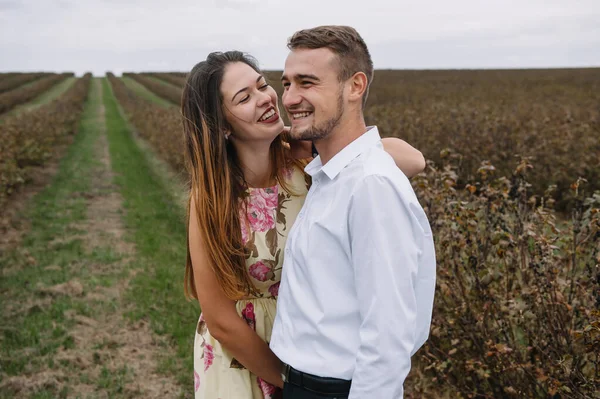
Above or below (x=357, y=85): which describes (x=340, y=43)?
above

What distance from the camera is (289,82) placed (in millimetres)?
1656

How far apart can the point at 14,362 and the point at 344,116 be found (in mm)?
4170

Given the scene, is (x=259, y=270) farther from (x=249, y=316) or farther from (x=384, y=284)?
(x=384, y=284)

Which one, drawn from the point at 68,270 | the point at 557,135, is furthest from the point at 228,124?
the point at 557,135

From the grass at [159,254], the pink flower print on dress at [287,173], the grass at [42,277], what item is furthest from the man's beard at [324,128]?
the grass at [42,277]

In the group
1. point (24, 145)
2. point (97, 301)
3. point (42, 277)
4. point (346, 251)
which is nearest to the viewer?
point (346, 251)

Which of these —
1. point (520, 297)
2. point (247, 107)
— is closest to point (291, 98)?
point (247, 107)

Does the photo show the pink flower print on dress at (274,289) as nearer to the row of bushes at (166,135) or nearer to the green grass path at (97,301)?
the green grass path at (97,301)

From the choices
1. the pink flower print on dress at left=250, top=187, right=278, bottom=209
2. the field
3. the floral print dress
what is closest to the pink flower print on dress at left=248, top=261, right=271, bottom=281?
the floral print dress

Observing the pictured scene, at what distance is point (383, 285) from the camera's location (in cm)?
133

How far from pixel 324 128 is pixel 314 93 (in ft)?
0.37

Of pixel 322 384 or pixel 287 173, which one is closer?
pixel 322 384

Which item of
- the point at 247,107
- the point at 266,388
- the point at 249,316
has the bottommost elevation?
the point at 266,388

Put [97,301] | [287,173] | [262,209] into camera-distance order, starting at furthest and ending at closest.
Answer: [97,301], [287,173], [262,209]
